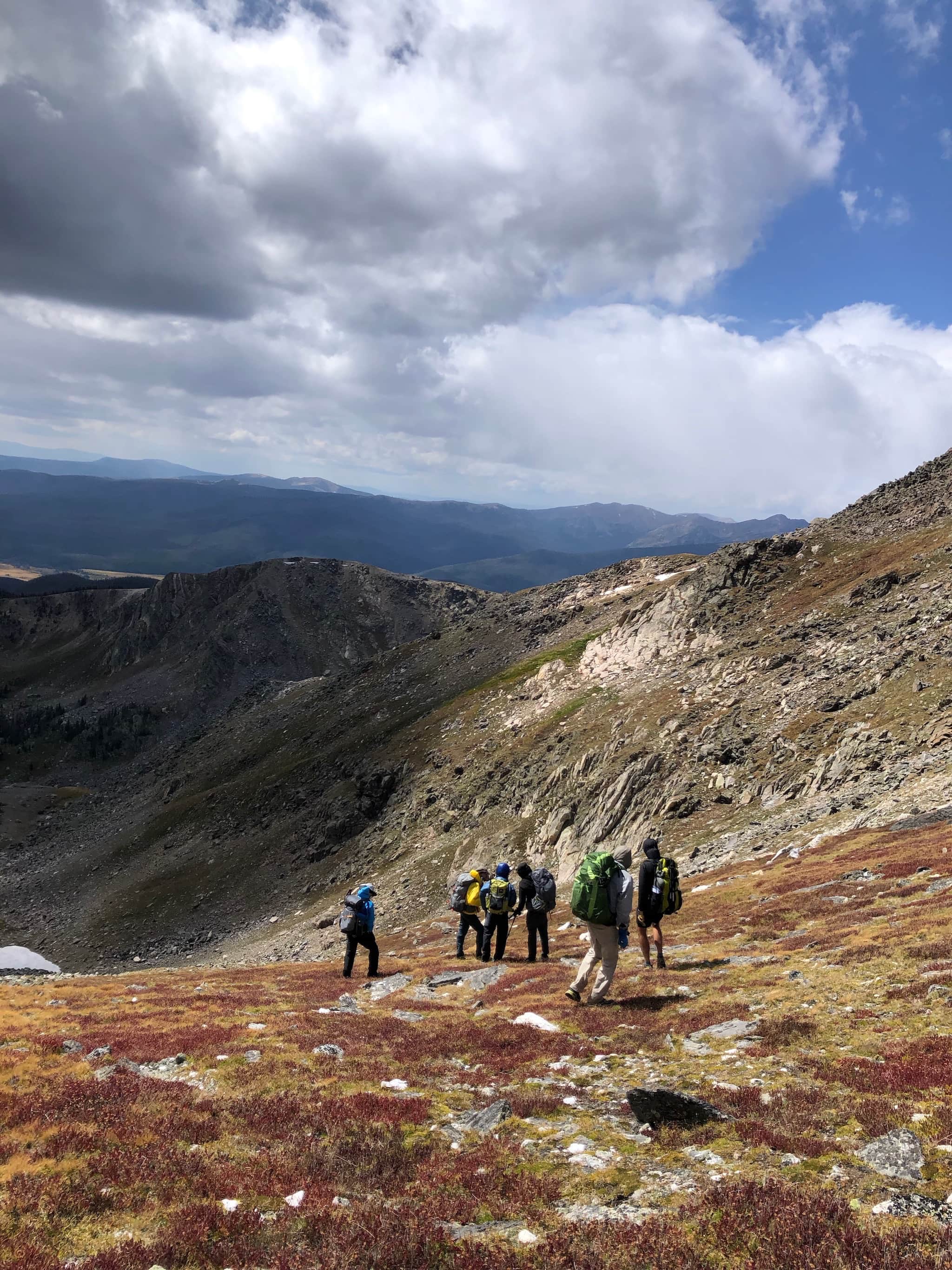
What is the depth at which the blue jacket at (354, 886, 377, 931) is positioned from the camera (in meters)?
25.1

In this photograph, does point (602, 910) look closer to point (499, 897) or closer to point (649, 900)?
point (649, 900)

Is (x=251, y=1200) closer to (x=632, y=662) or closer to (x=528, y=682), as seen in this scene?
(x=632, y=662)

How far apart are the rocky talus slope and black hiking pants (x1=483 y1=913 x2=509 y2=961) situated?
16.2 ft

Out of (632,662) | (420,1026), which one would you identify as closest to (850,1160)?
(420,1026)

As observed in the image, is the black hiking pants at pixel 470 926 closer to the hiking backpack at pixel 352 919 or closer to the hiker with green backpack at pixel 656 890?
the hiking backpack at pixel 352 919

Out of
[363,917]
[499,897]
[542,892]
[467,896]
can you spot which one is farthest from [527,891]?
[363,917]

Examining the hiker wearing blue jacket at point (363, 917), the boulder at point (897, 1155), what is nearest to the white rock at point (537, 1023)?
the boulder at point (897, 1155)

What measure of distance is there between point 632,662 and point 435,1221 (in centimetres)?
6424

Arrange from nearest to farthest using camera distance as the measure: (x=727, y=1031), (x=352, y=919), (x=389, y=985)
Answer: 1. (x=727, y=1031)
2. (x=389, y=985)
3. (x=352, y=919)

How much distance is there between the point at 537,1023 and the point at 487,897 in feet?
30.6

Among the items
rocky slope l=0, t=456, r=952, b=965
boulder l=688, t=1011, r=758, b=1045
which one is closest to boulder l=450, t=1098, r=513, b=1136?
boulder l=688, t=1011, r=758, b=1045

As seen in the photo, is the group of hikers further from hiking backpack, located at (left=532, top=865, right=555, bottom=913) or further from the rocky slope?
the rocky slope

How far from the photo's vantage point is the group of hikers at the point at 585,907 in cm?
1711

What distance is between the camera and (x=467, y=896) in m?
26.6
